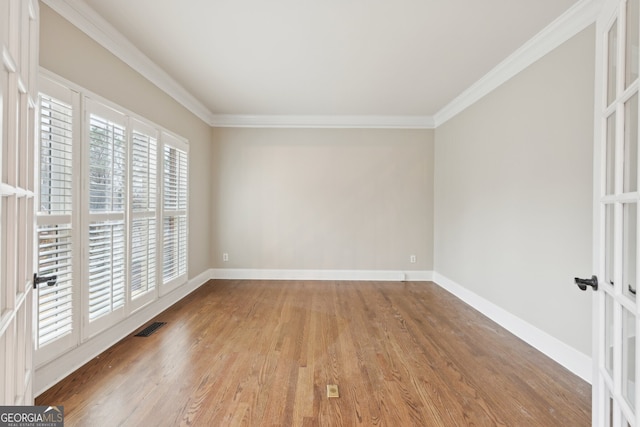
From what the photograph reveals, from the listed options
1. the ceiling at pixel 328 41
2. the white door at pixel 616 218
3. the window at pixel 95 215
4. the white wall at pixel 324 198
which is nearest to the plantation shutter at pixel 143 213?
the window at pixel 95 215

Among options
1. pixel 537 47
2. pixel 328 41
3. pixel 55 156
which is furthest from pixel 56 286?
pixel 537 47

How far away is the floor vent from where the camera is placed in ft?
9.19

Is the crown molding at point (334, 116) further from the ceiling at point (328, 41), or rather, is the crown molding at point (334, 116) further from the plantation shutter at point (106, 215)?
the plantation shutter at point (106, 215)

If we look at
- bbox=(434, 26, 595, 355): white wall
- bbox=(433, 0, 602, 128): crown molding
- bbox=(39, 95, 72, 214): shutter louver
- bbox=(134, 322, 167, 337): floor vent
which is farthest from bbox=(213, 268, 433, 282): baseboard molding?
bbox=(39, 95, 72, 214): shutter louver

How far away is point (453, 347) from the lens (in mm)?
2607

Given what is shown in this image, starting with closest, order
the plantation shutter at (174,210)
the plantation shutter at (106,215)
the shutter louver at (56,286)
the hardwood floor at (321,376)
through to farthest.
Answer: the hardwood floor at (321,376), the shutter louver at (56,286), the plantation shutter at (106,215), the plantation shutter at (174,210)

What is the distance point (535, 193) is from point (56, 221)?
389 centimetres

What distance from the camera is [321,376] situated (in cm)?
212

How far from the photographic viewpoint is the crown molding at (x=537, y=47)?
7.01 feet

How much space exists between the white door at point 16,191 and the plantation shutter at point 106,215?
1.32 metres

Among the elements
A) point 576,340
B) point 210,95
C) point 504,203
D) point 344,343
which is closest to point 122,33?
point 210,95

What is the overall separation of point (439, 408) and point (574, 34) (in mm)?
2965

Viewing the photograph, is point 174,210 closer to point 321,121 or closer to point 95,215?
point 95,215

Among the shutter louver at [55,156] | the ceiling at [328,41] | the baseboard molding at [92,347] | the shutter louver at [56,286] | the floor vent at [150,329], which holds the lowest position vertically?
the floor vent at [150,329]
